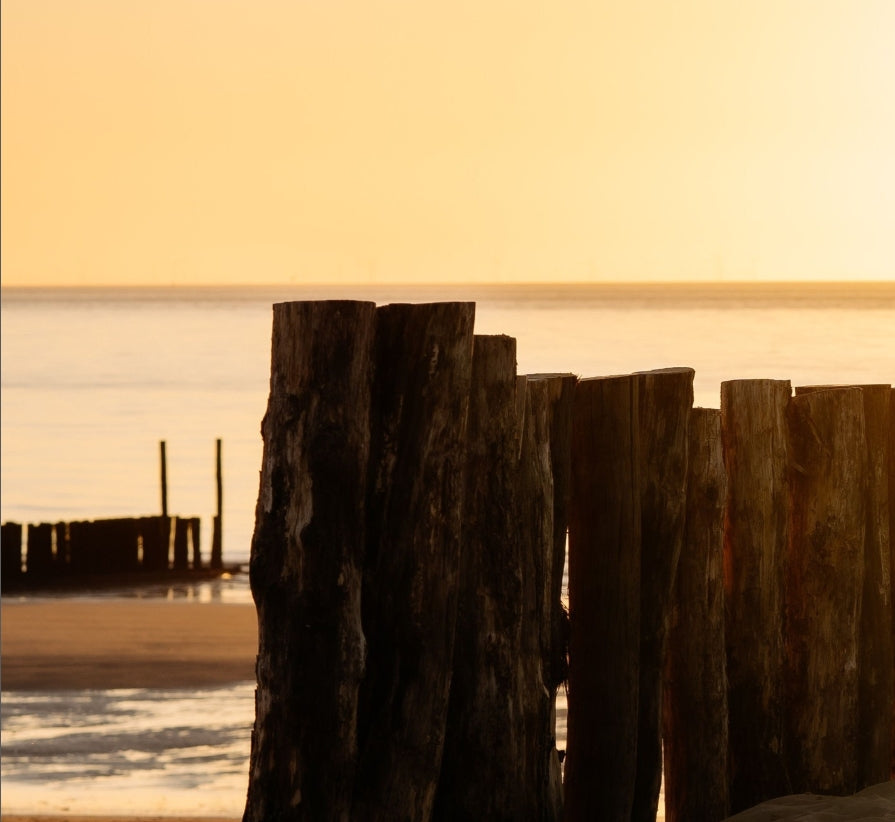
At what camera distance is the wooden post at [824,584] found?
488 cm

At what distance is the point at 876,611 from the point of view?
509cm

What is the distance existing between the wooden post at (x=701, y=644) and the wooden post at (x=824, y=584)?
0.39 m

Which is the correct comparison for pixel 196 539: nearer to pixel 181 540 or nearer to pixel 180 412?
pixel 181 540

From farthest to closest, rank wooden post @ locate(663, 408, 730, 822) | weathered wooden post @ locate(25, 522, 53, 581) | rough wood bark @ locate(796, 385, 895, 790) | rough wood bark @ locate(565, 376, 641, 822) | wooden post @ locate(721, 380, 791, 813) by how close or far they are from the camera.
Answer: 1. weathered wooden post @ locate(25, 522, 53, 581)
2. rough wood bark @ locate(796, 385, 895, 790)
3. wooden post @ locate(721, 380, 791, 813)
4. wooden post @ locate(663, 408, 730, 822)
5. rough wood bark @ locate(565, 376, 641, 822)

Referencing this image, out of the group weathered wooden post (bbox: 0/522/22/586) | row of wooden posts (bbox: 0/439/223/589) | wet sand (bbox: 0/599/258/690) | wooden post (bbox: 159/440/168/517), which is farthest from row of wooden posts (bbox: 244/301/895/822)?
wooden post (bbox: 159/440/168/517)

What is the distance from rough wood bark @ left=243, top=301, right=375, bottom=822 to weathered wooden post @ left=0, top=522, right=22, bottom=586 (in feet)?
59.4

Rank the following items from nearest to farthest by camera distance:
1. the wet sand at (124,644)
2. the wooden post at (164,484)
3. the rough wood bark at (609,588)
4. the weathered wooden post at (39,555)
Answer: the rough wood bark at (609,588)
the wet sand at (124,644)
the weathered wooden post at (39,555)
the wooden post at (164,484)

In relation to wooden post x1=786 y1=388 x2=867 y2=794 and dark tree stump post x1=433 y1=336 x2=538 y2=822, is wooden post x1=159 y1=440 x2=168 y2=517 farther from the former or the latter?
dark tree stump post x1=433 y1=336 x2=538 y2=822

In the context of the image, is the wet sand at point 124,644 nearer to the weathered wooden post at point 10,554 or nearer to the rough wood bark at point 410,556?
the weathered wooden post at point 10,554

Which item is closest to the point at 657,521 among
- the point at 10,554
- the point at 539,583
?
the point at 539,583

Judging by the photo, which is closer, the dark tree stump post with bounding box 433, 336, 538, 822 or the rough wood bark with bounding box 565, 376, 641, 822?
the dark tree stump post with bounding box 433, 336, 538, 822

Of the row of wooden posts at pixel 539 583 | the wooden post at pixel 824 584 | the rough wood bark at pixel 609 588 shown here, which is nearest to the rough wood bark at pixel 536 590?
the row of wooden posts at pixel 539 583

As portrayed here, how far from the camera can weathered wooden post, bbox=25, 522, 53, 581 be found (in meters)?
21.2

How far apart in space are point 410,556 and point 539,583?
0.48 metres
